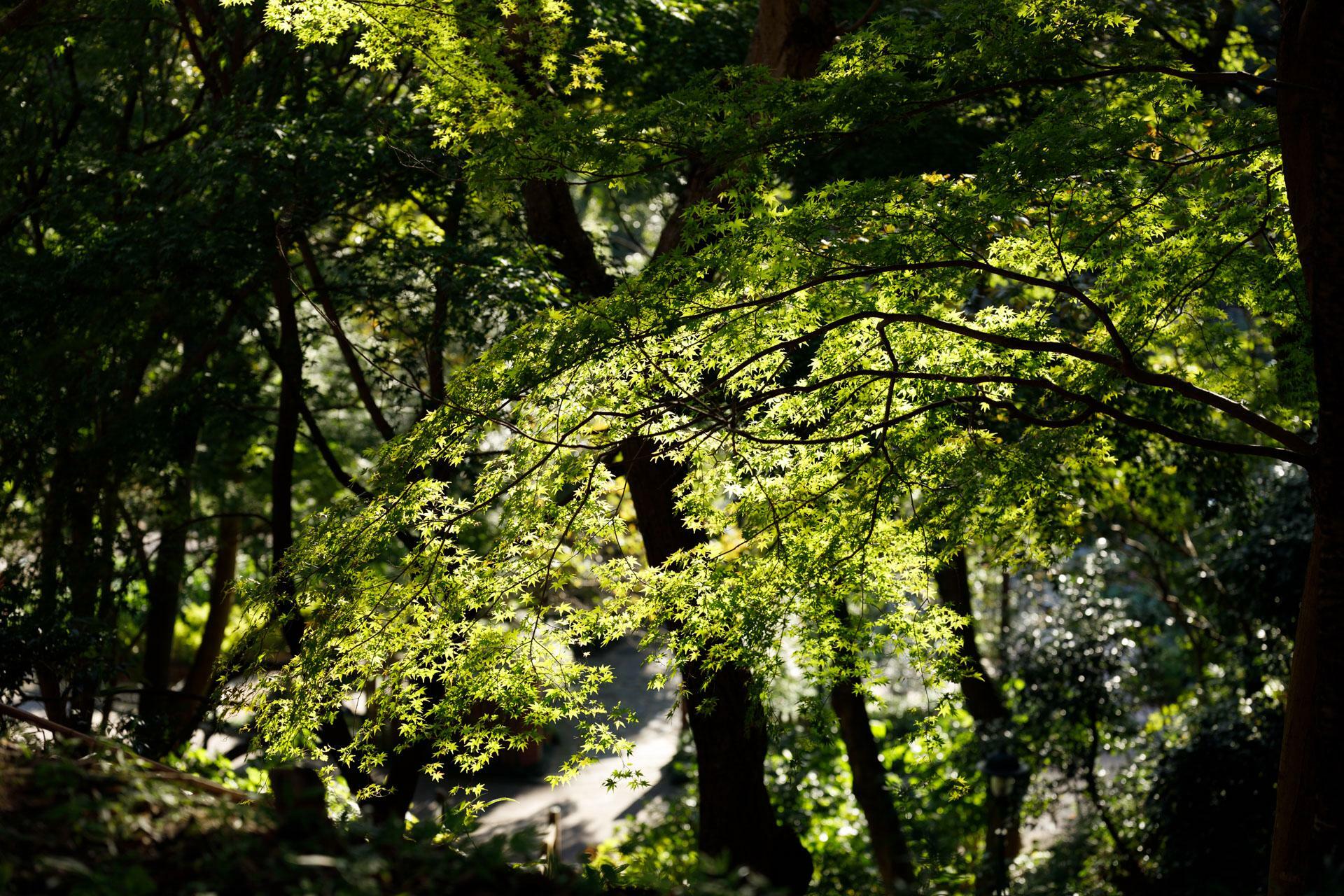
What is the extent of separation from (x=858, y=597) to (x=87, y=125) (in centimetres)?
876

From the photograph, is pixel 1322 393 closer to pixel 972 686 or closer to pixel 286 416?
pixel 972 686

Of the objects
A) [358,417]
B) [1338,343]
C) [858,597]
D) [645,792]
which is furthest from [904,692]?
[1338,343]

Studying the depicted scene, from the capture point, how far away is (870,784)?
29.0 feet

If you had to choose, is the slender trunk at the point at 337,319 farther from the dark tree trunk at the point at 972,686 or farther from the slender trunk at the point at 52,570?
the dark tree trunk at the point at 972,686

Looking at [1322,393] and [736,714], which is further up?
[1322,393]

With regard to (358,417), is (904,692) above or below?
below

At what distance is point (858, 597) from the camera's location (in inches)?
211

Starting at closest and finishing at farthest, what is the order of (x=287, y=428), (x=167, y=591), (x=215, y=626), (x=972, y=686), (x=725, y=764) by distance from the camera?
1. (x=725, y=764)
2. (x=287, y=428)
3. (x=972, y=686)
4. (x=167, y=591)
5. (x=215, y=626)

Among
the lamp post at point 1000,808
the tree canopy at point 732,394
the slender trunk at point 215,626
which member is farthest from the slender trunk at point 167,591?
the lamp post at point 1000,808

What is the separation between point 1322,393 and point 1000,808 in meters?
5.09

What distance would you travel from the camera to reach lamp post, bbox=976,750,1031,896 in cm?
794

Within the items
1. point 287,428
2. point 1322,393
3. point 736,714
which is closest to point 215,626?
point 287,428

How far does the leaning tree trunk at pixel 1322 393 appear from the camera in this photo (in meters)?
4.48

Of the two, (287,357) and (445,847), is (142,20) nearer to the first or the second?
(287,357)
